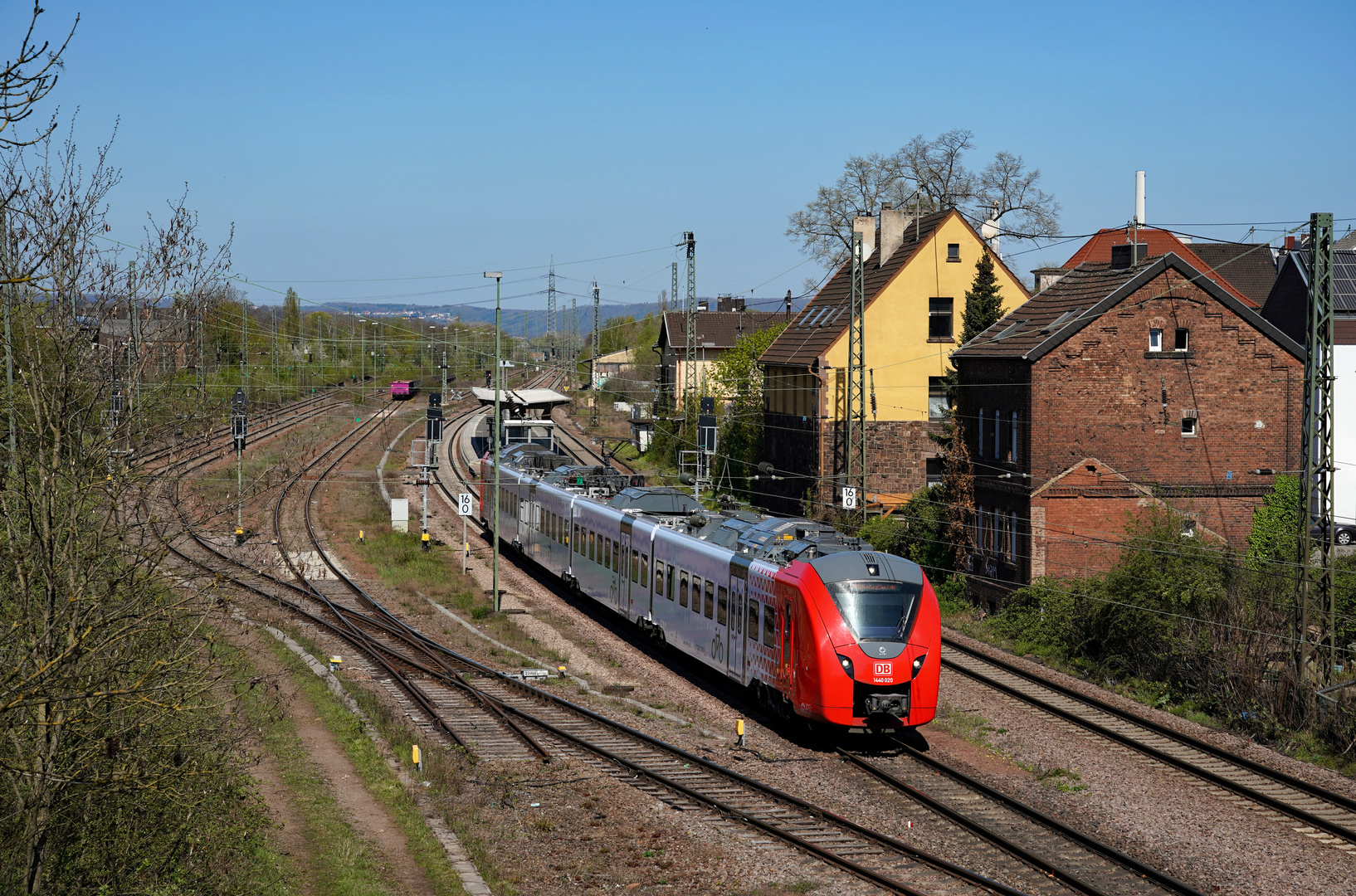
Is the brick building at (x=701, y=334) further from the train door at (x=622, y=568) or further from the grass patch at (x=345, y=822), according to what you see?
the grass patch at (x=345, y=822)

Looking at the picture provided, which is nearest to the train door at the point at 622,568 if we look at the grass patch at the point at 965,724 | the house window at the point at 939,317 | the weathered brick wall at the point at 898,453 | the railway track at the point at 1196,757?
the railway track at the point at 1196,757

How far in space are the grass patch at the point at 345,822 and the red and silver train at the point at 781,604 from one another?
5.69 m

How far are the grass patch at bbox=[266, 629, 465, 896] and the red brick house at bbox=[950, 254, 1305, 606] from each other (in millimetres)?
17428

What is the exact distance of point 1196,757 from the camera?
17953mm

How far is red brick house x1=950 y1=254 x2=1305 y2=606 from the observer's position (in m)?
29.7

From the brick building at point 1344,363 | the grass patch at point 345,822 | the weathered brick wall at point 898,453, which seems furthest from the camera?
the weathered brick wall at point 898,453

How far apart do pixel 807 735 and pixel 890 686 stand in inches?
90.5

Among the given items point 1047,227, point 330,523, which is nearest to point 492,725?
point 330,523

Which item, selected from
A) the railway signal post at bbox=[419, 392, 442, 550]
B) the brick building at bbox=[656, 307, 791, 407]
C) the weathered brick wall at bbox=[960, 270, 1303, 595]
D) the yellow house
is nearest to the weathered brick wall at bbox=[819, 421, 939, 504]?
the yellow house

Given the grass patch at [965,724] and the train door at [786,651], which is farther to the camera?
the grass patch at [965,724]

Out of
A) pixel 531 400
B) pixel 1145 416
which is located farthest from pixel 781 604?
pixel 531 400

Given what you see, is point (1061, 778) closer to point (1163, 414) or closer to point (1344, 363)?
point (1163, 414)

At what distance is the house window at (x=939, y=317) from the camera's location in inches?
1750

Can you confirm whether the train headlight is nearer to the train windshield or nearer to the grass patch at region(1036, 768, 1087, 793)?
the train windshield
